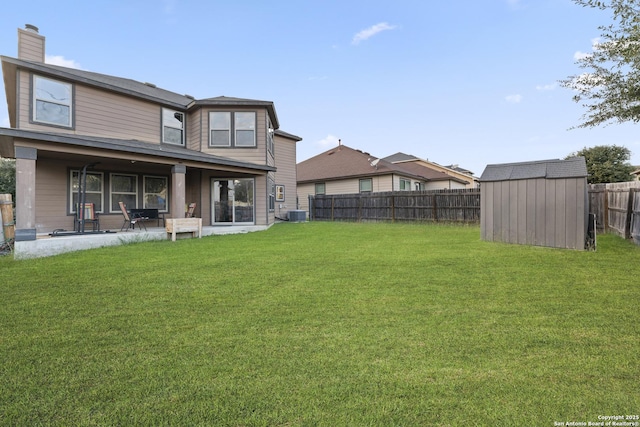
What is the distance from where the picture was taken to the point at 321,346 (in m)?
2.67

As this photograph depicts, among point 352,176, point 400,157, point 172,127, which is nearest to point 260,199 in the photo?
point 172,127

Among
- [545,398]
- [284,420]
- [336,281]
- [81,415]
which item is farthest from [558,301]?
[81,415]

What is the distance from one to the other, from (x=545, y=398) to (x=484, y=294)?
7.18 feet

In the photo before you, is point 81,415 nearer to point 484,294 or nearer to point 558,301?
point 484,294

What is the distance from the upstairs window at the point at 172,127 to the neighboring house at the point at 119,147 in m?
0.04

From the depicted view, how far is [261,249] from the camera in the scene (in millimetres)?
7859

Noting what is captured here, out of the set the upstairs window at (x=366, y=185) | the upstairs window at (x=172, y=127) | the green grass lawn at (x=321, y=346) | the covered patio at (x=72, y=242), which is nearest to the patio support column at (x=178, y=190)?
the covered patio at (x=72, y=242)

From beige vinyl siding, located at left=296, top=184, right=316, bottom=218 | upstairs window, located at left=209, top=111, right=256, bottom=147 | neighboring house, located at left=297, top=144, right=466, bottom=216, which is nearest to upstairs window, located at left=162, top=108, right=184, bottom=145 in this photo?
upstairs window, located at left=209, top=111, right=256, bottom=147

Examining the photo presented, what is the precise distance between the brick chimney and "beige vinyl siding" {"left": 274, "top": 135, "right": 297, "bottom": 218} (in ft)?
31.4

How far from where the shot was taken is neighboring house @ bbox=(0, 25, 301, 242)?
8.74 metres

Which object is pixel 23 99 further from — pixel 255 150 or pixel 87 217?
pixel 255 150

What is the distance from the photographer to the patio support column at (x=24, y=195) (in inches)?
289

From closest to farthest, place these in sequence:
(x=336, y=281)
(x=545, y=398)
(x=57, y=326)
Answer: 1. (x=545, y=398)
2. (x=57, y=326)
3. (x=336, y=281)

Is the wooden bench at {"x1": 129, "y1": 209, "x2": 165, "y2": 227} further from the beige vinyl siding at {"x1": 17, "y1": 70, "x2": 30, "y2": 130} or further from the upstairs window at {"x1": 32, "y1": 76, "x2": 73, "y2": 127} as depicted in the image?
the beige vinyl siding at {"x1": 17, "y1": 70, "x2": 30, "y2": 130}
